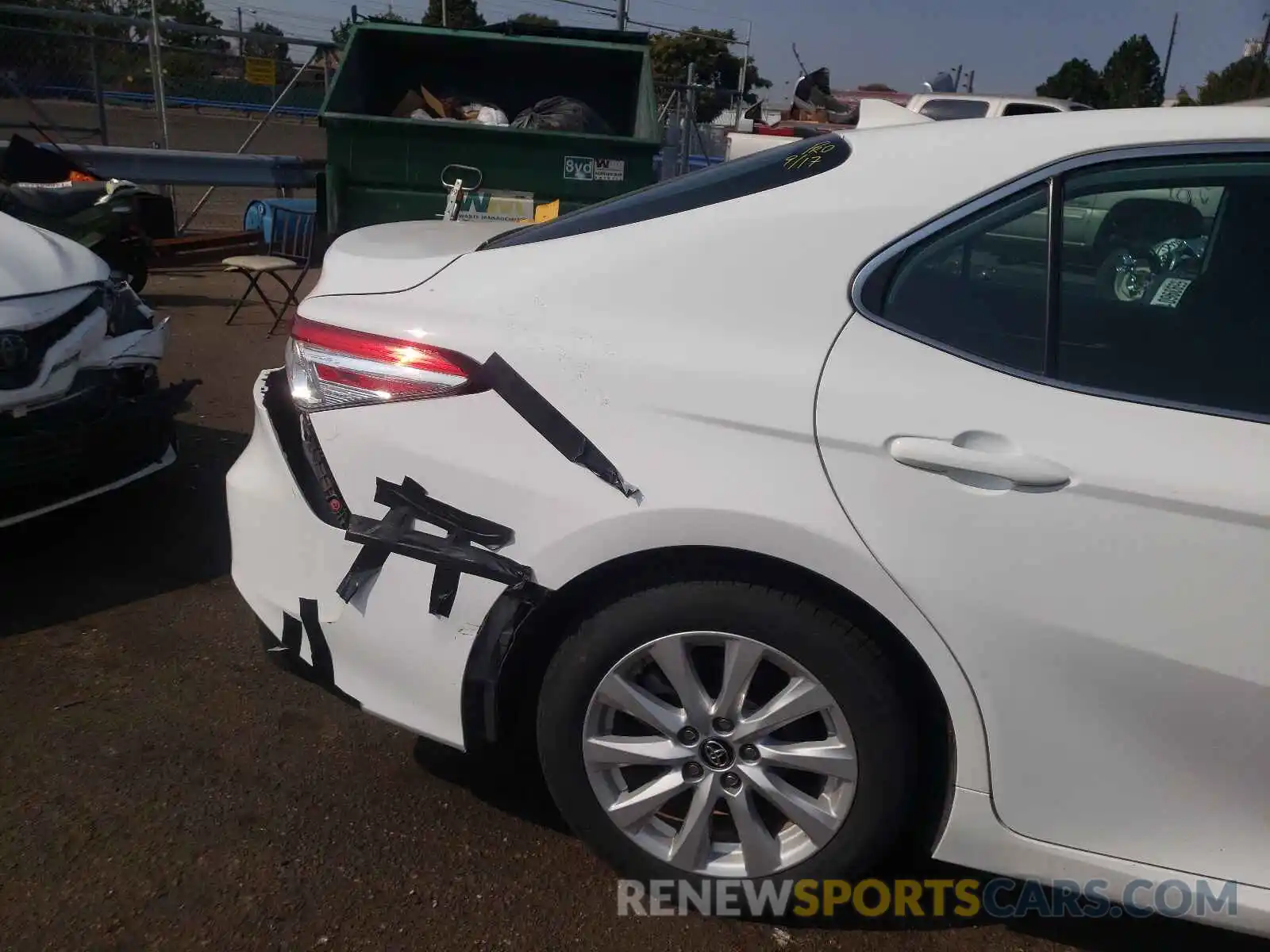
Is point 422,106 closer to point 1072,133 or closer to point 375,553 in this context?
point 375,553

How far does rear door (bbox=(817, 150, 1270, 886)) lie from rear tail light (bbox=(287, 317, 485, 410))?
799mm

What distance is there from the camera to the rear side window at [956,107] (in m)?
12.7

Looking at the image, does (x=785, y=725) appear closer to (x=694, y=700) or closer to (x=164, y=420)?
(x=694, y=700)

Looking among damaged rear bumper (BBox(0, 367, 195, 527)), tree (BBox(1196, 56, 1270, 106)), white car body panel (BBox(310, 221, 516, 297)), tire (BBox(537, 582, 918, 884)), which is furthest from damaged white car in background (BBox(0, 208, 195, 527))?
tree (BBox(1196, 56, 1270, 106))

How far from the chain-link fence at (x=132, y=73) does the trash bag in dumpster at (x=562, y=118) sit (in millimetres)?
4464

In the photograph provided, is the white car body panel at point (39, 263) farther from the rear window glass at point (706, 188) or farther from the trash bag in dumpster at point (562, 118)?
the trash bag in dumpster at point (562, 118)

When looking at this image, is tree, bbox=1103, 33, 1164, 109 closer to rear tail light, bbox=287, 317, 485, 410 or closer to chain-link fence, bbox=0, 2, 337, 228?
chain-link fence, bbox=0, 2, 337, 228

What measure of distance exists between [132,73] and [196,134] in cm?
926

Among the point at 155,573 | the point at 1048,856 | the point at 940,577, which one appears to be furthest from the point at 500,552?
the point at 155,573

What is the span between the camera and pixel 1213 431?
6.16ft

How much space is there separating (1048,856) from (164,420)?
3.34 m

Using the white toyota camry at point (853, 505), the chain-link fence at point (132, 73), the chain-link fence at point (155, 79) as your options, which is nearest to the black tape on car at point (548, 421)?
the white toyota camry at point (853, 505)

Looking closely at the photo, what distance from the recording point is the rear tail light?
2.19 metres

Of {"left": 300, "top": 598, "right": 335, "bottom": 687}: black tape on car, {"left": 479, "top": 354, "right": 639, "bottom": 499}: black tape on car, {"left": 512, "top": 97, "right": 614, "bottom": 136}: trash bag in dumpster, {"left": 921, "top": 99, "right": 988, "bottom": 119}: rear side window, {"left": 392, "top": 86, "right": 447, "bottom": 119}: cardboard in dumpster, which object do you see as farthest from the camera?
{"left": 921, "top": 99, "right": 988, "bottom": 119}: rear side window
